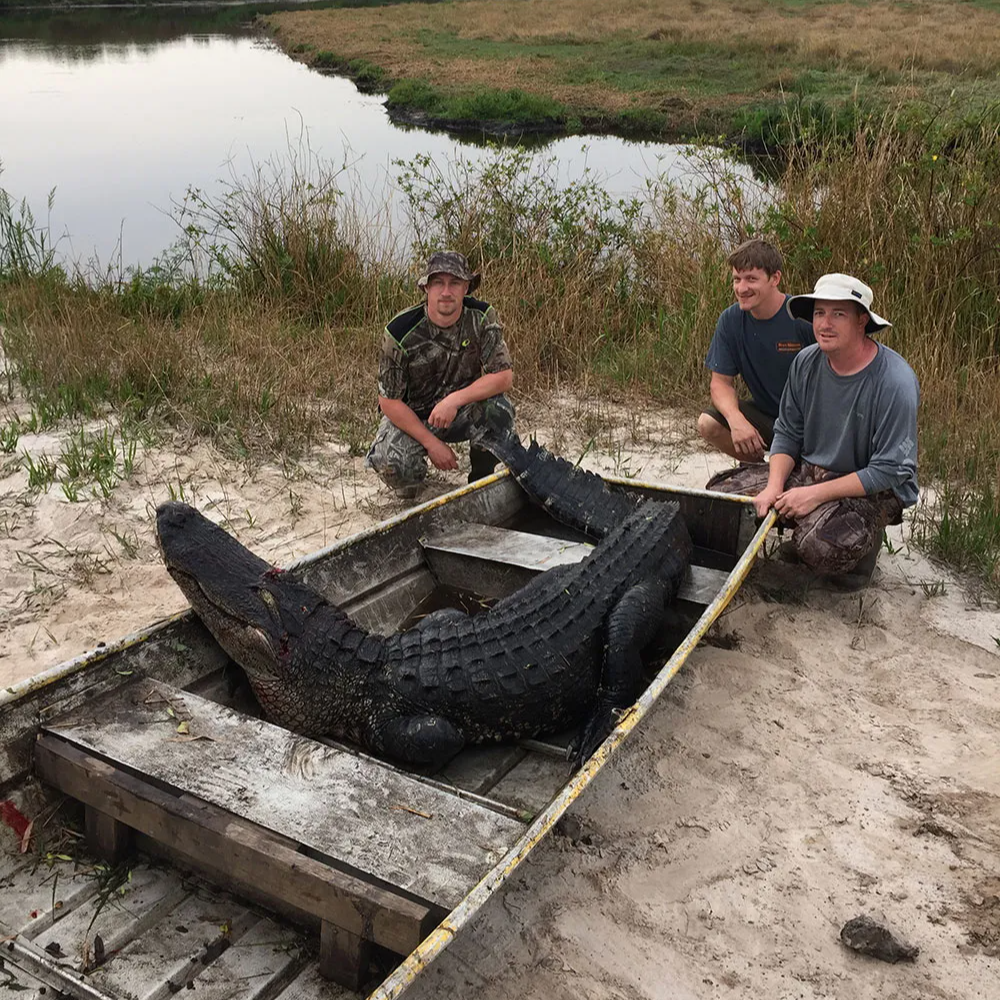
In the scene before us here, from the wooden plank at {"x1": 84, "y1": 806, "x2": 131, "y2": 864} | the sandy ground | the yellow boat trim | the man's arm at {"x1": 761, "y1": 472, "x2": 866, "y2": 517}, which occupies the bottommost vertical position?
the sandy ground

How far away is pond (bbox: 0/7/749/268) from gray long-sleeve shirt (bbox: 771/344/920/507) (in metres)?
5.35

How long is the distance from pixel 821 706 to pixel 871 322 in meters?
1.62

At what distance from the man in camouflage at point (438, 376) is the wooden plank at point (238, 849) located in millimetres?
2791

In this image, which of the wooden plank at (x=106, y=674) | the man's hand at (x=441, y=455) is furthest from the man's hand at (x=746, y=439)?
the wooden plank at (x=106, y=674)

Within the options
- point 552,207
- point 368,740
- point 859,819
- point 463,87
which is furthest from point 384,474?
point 463,87

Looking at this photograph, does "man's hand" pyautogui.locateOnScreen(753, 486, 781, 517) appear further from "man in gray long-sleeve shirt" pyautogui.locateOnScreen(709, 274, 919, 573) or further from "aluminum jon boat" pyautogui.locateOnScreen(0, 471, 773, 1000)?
"aluminum jon boat" pyautogui.locateOnScreen(0, 471, 773, 1000)

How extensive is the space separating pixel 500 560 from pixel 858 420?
5.47 feet

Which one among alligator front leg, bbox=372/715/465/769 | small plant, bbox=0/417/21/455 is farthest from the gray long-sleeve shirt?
small plant, bbox=0/417/21/455

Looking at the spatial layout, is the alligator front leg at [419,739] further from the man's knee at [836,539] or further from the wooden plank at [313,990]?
the man's knee at [836,539]

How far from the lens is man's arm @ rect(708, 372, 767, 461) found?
4.71 m

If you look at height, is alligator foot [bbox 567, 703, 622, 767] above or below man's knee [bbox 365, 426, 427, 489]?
below

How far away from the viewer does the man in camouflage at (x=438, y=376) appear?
494 centimetres

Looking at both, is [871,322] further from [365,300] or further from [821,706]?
[365,300]

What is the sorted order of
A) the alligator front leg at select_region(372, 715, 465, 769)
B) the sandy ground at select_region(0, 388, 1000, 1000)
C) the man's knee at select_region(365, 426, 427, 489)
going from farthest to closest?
the man's knee at select_region(365, 426, 427, 489) < the alligator front leg at select_region(372, 715, 465, 769) < the sandy ground at select_region(0, 388, 1000, 1000)
